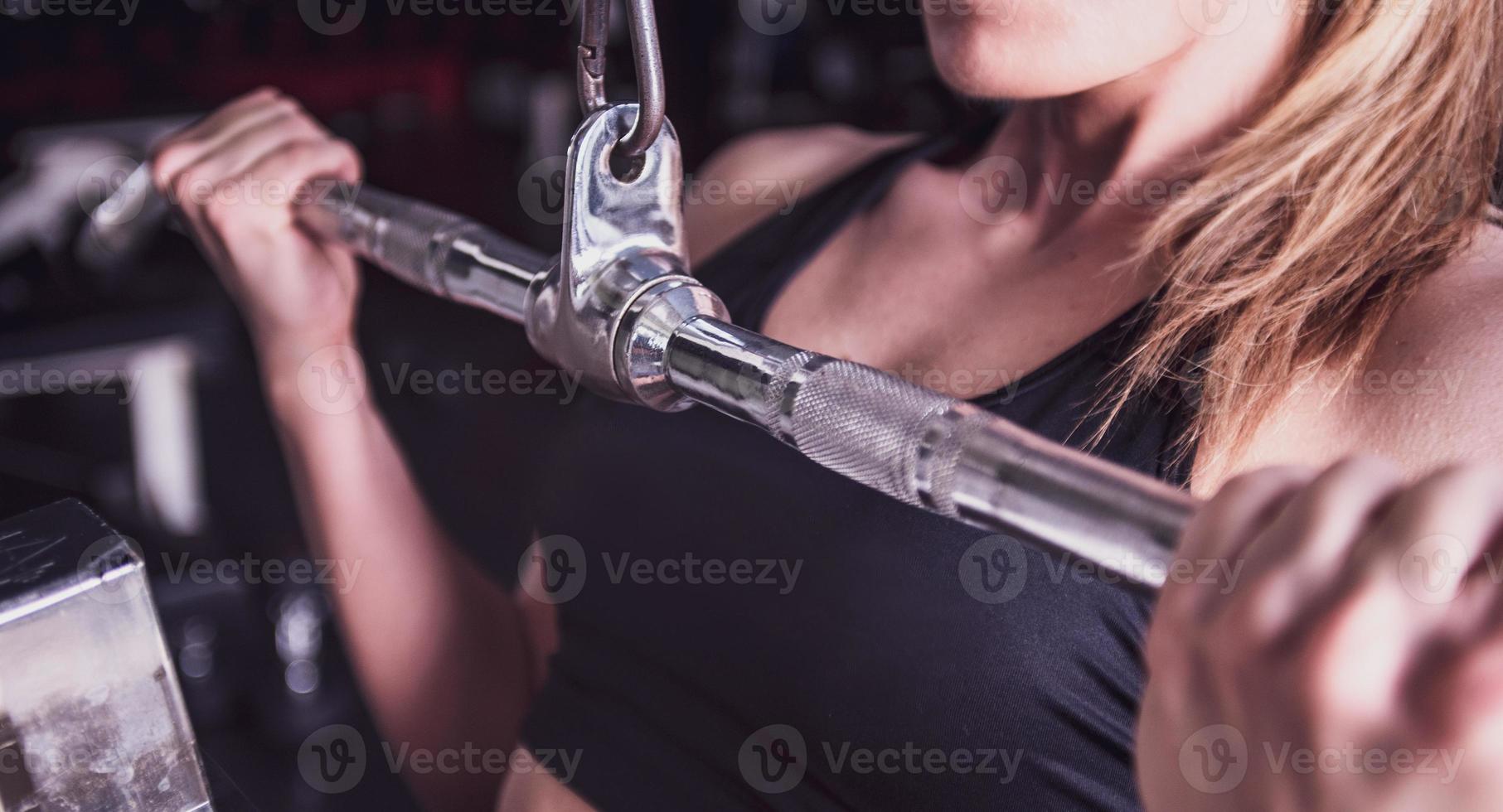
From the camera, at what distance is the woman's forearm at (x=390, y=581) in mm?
888

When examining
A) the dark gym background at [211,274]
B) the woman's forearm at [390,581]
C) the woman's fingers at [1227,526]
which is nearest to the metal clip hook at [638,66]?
the woman's fingers at [1227,526]

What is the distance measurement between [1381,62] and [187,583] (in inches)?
67.5

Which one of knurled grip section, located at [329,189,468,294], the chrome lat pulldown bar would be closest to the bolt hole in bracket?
the chrome lat pulldown bar

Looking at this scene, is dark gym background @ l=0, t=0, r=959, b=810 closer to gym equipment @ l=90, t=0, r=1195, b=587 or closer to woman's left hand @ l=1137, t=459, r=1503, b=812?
gym equipment @ l=90, t=0, r=1195, b=587

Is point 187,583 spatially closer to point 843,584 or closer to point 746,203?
point 746,203

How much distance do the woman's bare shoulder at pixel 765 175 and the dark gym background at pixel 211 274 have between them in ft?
2.86

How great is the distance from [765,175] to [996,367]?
0.37m

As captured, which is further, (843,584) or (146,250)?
(146,250)

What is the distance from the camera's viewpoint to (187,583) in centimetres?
180

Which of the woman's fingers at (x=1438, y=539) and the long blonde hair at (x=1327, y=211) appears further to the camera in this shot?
the long blonde hair at (x=1327, y=211)

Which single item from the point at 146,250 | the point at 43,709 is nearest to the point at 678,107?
the point at 146,250

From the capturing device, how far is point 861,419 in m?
0.37

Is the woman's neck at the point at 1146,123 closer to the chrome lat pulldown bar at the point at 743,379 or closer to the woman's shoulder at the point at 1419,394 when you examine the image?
the woman's shoulder at the point at 1419,394

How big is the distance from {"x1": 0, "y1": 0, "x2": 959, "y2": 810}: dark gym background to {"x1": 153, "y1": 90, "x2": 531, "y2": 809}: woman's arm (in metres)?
0.60
